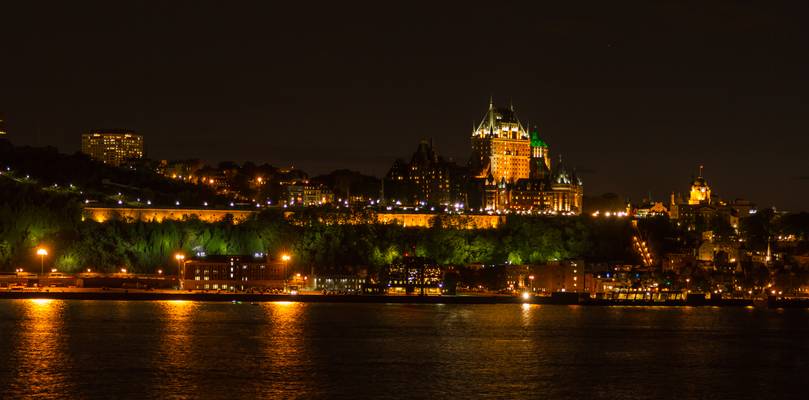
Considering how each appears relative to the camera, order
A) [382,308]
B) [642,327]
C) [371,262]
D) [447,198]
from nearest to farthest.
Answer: [642,327] < [382,308] < [371,262] < [447,198]

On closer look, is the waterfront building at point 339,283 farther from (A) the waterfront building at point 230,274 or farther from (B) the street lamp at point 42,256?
(B) the street lamp at point 42,256

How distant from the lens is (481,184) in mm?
137375

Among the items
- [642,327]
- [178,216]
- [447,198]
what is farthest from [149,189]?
[642,327]

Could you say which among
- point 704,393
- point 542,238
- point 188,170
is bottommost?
point 704,393

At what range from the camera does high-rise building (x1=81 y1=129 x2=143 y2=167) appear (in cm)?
16862

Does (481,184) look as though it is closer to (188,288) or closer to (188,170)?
(188,170)

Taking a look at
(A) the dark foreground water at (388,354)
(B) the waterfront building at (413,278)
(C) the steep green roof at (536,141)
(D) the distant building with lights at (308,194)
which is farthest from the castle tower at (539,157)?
(A) the dark foreground water at (388,354)

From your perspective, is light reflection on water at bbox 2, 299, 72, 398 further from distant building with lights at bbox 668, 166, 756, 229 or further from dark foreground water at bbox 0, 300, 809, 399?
distant building with lights at bbox 668, 166, 756, 229

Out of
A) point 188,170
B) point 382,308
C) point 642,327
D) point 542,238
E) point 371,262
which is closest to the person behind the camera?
point 642,327

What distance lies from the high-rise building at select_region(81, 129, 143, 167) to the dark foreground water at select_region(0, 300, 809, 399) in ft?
320

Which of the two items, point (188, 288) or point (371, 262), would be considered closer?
point (188, 288)

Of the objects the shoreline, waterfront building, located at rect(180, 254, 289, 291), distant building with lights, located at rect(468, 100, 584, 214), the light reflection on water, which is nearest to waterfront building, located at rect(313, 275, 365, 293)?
waterfront building, located at rect(180, 254, 289, 291)

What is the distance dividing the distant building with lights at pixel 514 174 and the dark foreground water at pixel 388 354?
6098 centimetres

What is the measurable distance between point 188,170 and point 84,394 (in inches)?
4535
